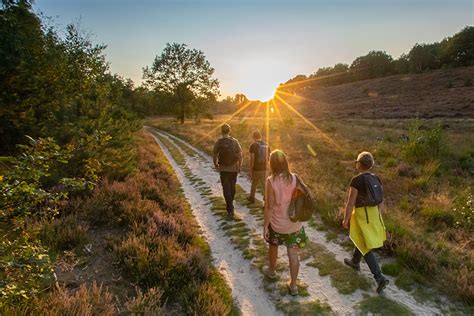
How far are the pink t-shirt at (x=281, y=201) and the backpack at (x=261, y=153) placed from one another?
177 inches

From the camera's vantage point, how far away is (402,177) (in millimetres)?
12086

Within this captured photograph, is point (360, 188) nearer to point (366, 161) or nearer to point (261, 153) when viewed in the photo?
point (366, 161)

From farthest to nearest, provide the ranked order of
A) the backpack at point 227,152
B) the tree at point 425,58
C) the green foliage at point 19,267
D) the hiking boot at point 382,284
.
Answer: the tree at point 425,58
the backpack at point 227,152
the hiking boot at point 382,284
the green foliage at point 19,267

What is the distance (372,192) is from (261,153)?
4.77 m

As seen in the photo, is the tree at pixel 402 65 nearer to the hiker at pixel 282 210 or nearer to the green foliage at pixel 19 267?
the hiker at pixel 282 210

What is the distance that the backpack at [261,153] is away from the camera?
9.23m

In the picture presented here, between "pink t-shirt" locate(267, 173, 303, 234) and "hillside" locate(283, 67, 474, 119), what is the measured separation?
44194mm

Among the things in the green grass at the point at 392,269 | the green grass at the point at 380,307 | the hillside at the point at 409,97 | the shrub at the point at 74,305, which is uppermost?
the hillside at the point at 409,97

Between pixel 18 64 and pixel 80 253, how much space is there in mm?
9331

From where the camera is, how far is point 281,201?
4.74 m

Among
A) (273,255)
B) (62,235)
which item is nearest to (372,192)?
(273,255)

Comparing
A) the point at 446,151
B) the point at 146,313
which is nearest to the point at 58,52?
the point at 146,313

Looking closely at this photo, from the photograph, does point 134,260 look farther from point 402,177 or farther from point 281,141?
point 281,141

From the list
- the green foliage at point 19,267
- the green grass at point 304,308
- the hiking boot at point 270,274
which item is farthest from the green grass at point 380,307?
the green foliage at point 19,267
